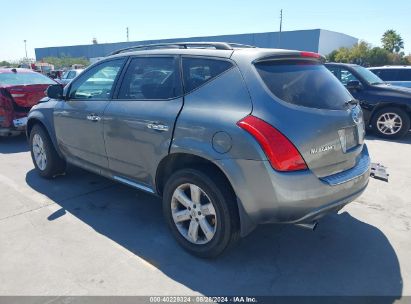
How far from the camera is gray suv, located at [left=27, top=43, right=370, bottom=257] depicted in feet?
8.16

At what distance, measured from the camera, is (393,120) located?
25.2 ft

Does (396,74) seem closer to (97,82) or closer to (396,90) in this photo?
(396,90)

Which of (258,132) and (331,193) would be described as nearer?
(258,132)

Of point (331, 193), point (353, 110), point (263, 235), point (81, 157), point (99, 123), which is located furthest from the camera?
point (81, 157)

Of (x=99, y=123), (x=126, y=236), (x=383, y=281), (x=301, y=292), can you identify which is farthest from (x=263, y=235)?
(x=99, y=123)

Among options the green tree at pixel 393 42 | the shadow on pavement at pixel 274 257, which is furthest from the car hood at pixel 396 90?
the green tree at pixel 393 42

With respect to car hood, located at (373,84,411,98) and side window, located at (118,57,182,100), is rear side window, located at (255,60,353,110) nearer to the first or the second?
side window, located at (118,57,182,100)

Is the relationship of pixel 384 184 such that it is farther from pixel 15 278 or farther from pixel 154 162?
pixel 15 278

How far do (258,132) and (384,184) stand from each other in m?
3.25

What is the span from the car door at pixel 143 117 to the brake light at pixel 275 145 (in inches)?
31.7

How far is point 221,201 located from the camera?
8.73ft

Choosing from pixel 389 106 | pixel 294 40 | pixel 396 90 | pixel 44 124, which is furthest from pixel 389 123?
pixel 294 40

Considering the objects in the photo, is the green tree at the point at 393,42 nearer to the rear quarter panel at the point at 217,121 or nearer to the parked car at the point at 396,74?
the parked car at the point at 396,74

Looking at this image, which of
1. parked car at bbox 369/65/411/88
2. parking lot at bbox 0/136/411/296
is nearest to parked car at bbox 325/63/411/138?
parked car at bbox 369/65/411/88
